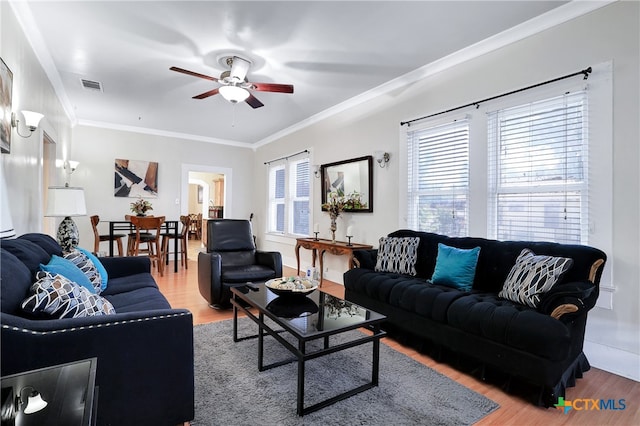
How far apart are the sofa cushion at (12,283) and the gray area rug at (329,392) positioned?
40.5 inches

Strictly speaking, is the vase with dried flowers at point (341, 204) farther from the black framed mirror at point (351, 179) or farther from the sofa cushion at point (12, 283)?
the sofa cushion at point (12, 283)

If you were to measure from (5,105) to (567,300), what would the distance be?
158 inches

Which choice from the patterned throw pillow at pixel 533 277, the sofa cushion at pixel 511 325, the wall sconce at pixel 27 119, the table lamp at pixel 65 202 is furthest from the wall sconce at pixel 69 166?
the patterned throw pillow at pixel 533 277

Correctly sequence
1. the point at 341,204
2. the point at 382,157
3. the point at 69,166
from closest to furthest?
1. the point at 382,157
2. the point at 341,204
3. the point at 69,166

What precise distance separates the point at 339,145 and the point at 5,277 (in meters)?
4.23

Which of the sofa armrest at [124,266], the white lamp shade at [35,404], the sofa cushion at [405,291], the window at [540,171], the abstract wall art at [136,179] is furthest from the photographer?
the abstract wall art at [136,179]

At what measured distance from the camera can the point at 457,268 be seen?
2.75 m

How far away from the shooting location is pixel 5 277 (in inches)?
52.7

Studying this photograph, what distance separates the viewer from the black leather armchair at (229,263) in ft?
11.0

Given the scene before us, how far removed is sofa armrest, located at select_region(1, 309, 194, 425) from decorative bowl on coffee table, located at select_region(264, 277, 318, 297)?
805 millimetres

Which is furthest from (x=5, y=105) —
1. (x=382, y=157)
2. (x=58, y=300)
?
(x=382, y=157)

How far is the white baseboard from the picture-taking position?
2.18 meters

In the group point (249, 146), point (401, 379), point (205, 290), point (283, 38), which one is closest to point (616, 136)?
point (401, 379)

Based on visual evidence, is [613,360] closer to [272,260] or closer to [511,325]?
[511,325]
